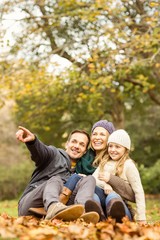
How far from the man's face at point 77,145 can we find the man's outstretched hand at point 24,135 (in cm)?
105

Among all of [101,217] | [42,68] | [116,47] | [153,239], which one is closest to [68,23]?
[42,68]

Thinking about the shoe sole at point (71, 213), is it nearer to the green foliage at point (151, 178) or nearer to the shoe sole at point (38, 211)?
the shoe sole at point (38, 211)

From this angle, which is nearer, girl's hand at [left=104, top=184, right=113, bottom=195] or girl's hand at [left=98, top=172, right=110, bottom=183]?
Answer: girl's hand at [left=104, top=184, right=113, bottom=195]

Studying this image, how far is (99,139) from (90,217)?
1.88 metres

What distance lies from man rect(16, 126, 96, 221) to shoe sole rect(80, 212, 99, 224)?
8 cm

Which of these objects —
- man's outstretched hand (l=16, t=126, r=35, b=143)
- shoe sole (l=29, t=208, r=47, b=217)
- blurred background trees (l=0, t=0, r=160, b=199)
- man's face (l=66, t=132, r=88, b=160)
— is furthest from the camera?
blurred background trees (l=0, t=0, r=160, b=199)

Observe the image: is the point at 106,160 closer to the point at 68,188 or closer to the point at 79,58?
the point at 68,188

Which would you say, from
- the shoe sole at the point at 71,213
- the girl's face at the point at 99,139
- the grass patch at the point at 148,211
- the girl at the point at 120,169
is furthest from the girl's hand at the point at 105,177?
the grass patch at the point at 148,211

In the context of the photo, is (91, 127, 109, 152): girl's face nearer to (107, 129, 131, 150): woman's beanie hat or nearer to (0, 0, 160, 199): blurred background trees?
(107, 129, 131, 150): woman's beanie hat

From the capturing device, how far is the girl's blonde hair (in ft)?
17.7

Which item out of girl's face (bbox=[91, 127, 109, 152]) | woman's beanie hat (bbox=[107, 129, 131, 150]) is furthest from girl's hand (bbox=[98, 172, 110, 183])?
girl's face (bbox=[91, 127, 109, 152])

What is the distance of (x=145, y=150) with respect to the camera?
71.8 ft

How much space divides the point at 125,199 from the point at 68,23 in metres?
9.74

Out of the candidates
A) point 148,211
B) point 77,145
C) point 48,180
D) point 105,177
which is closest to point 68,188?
point 48,180
